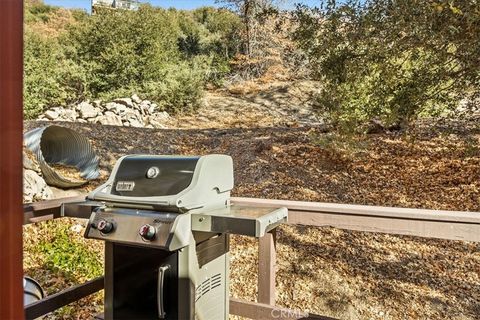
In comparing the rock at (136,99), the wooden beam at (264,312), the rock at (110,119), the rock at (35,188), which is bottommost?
the wooden beam at (264,312)

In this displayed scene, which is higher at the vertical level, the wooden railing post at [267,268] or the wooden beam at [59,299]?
the wooden railing post at [267,268]

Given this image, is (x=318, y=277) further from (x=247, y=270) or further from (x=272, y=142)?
(x=272, y=142)

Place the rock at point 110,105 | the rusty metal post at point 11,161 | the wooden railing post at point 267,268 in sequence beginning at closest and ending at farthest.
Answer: the rusty metal post at point 11,161 → the wooden railing post at point 267,268 → the rock at point 110,105

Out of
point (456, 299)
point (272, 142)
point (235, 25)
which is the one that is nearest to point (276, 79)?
point (235, 25)

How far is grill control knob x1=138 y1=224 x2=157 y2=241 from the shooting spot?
1445mm

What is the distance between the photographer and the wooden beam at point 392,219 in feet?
4.87

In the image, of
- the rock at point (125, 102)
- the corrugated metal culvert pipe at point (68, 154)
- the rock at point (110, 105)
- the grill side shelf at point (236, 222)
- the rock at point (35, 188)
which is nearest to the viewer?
the grill side shelf at point (236, 222)

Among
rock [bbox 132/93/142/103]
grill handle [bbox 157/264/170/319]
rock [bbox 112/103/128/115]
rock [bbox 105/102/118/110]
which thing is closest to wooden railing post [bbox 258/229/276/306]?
grill handle [bbox 157/264/170/319]

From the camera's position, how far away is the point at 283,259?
370 centimetres

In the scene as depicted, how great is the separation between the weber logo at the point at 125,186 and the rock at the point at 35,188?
281cm

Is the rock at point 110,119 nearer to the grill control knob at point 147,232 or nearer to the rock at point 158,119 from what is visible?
the rock at point 158,119

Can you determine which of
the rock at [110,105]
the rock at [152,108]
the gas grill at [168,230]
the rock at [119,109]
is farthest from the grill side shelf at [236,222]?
the rock at [152,108]

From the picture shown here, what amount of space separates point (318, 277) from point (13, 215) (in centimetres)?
320

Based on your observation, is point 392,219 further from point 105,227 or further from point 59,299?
point 59,299
